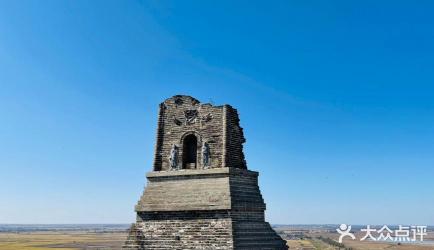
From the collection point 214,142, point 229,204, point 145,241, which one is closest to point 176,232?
point 145,241

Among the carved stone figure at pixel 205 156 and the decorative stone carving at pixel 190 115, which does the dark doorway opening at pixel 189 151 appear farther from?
the carved stone figure at pixel 205 156

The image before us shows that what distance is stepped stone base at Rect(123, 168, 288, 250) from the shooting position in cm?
1572

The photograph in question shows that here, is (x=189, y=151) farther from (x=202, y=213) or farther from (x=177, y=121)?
(x=202, y=213)

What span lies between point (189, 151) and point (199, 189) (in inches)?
82.7

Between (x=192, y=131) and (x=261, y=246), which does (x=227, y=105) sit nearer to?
(x=192, y=131)

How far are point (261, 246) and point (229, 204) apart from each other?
7.31ft

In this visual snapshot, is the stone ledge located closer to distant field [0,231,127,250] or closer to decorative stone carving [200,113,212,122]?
decorative stone carving [200,113,212,122]

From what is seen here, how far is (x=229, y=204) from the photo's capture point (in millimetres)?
15648

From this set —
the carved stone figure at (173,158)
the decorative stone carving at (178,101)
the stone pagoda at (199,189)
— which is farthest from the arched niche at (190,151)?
the decorative stone carving at (178,101)

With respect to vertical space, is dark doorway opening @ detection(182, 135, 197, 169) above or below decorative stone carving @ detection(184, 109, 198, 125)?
below

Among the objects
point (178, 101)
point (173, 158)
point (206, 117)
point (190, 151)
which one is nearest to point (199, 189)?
point (173, 158)

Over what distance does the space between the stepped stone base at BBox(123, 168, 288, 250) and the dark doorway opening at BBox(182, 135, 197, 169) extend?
2.50 ft

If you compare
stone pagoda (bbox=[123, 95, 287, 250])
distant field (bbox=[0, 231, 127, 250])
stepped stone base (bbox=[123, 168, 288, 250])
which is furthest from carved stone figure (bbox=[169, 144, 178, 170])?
distant field (bbox=[0, 231, 127, 250])

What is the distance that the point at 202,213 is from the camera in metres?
16.1
